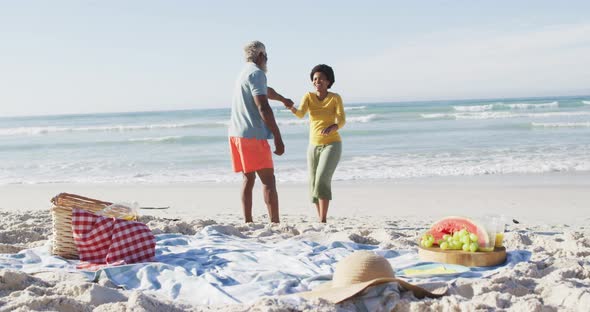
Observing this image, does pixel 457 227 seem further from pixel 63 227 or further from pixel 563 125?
pixel 563 125

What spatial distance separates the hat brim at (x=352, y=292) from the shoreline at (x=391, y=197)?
4018 millimetres

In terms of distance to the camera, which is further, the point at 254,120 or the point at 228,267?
the point at 254,120

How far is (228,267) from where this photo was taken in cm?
446

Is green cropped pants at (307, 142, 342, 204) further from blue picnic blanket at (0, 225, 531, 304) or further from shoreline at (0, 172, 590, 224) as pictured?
shoreline at (0, 172, 590, 224)

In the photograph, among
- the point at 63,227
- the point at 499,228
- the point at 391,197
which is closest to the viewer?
the point at 499,228

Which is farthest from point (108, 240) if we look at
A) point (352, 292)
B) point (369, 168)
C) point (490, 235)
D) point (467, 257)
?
point (369, 168)

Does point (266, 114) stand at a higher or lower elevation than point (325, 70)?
lower

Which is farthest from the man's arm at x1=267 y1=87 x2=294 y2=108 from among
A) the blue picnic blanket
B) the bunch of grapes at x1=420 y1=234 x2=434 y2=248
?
the bunch of grapes at x1=420 y1=234 x2=434 y2=248

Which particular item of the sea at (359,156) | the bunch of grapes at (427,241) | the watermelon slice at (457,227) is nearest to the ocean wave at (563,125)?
the sea at (359,156)

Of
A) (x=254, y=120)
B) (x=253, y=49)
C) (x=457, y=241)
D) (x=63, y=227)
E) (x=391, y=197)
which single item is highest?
(x=253, y=49)

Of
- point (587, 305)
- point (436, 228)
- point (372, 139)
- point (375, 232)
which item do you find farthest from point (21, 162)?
point (587, 305)

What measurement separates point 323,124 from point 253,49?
3.45ft

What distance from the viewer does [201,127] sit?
3105 centimetres

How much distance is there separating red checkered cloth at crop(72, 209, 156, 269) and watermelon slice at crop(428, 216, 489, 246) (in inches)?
83.5
